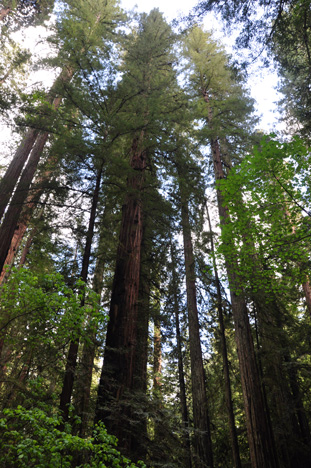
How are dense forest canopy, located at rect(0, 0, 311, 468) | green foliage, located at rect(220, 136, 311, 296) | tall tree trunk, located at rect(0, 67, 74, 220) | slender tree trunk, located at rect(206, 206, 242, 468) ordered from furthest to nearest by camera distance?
tall tree trunk, located at rect(0, 67, 74, 220) → slender tree trunk, located at rect(206, 206, 242, 468) → green foliage, located at rect(220, 136, 311, 296) → dense forest canopy, located at rect(0, 0, 311, 468)

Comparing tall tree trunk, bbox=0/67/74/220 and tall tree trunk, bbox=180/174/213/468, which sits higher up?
tall tree trunk, bbox=0/67/74/220

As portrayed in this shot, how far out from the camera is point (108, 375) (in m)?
5.55

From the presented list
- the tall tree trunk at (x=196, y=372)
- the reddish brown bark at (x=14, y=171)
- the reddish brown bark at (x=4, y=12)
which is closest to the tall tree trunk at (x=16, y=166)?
the reddish brown bark at (x=14, y=171)

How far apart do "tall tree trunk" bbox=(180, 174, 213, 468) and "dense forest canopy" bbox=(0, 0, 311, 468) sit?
5 centimetres

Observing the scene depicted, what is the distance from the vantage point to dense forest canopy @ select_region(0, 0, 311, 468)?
489 centimetres

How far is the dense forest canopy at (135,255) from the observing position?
4.89 meters

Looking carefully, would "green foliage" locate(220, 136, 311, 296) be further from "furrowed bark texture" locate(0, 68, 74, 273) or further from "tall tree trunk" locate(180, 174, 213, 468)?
"furrowed bark texture" locate(0, 68, 74, 273)

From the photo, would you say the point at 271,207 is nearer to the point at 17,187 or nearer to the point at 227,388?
the point at 227,388

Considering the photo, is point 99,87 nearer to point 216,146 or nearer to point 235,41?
point 235,41

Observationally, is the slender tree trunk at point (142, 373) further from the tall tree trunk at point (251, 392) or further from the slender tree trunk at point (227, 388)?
the tall tree trunk at point (251, 392)

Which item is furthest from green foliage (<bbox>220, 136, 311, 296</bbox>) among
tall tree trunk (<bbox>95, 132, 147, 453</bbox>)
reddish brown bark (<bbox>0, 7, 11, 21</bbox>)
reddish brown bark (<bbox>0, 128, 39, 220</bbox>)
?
reddish brown bark (<bbox>0, 7, 11, 21</bbox>)

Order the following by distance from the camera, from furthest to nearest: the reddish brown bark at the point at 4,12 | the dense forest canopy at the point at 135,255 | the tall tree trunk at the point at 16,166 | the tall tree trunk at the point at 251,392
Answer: the reddish brown bark at the point at 4,12 → the tall tree trunk at the point at 16,166 → the tall tree trunk at the point at 251,392 → the dense forest canopy at the point at 135,255

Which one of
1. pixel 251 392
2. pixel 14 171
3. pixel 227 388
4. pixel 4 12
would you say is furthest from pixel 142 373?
pixel 4 12

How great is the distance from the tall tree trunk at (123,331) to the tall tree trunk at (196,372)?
1663 mm
